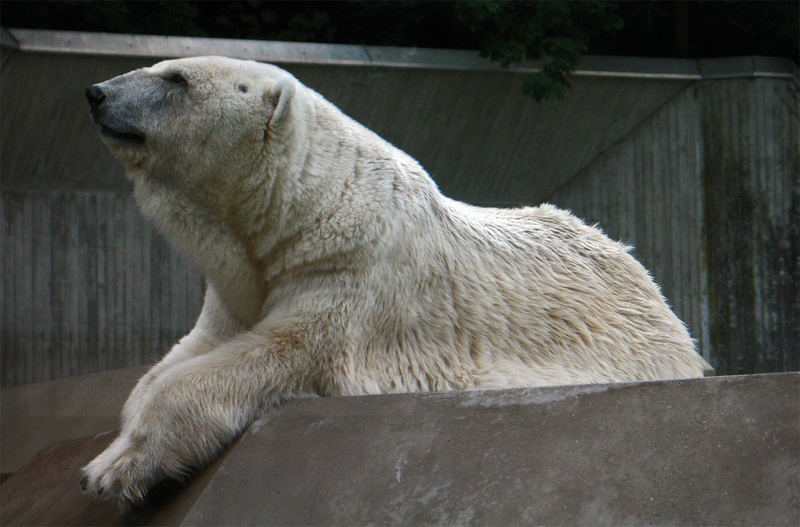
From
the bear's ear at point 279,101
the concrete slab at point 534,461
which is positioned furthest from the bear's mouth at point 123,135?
the concrete slab at point 534,461

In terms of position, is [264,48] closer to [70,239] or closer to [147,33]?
[147,33]

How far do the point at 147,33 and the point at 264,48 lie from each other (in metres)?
1.25

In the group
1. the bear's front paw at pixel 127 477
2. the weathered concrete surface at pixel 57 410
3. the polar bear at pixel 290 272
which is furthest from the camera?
the weathered concrete surface at pixel 57 410

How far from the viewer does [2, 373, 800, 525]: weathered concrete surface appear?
227 cm

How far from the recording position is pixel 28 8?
7.98 metres

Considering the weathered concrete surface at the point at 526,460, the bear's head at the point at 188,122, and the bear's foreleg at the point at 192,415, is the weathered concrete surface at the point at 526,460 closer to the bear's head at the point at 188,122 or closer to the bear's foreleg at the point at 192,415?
the bear's foreleg at the point at 192,415

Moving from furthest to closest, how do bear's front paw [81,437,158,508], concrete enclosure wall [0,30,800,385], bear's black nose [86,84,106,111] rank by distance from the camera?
concrete enclosure wall [0,30,800,385] → bear's black nose [86,84,106,111] → bear's front paw [81,437,158,508]

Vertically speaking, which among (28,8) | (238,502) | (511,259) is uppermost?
(28,8)

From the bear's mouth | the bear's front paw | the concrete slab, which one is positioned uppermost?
the bear's mouth

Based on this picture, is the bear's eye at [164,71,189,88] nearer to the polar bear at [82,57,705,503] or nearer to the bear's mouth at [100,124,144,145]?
the polar bear at [82,57,705,503]

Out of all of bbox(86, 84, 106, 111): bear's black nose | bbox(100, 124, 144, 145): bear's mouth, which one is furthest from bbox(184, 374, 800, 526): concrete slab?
bbox(86, 84, 106, 111): bear's black nose

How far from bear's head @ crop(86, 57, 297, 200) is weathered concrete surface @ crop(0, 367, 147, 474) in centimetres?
235

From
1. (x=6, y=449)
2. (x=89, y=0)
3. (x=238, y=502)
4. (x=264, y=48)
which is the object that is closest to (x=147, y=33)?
(x=89, y=0)

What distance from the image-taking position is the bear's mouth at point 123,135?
326cm
